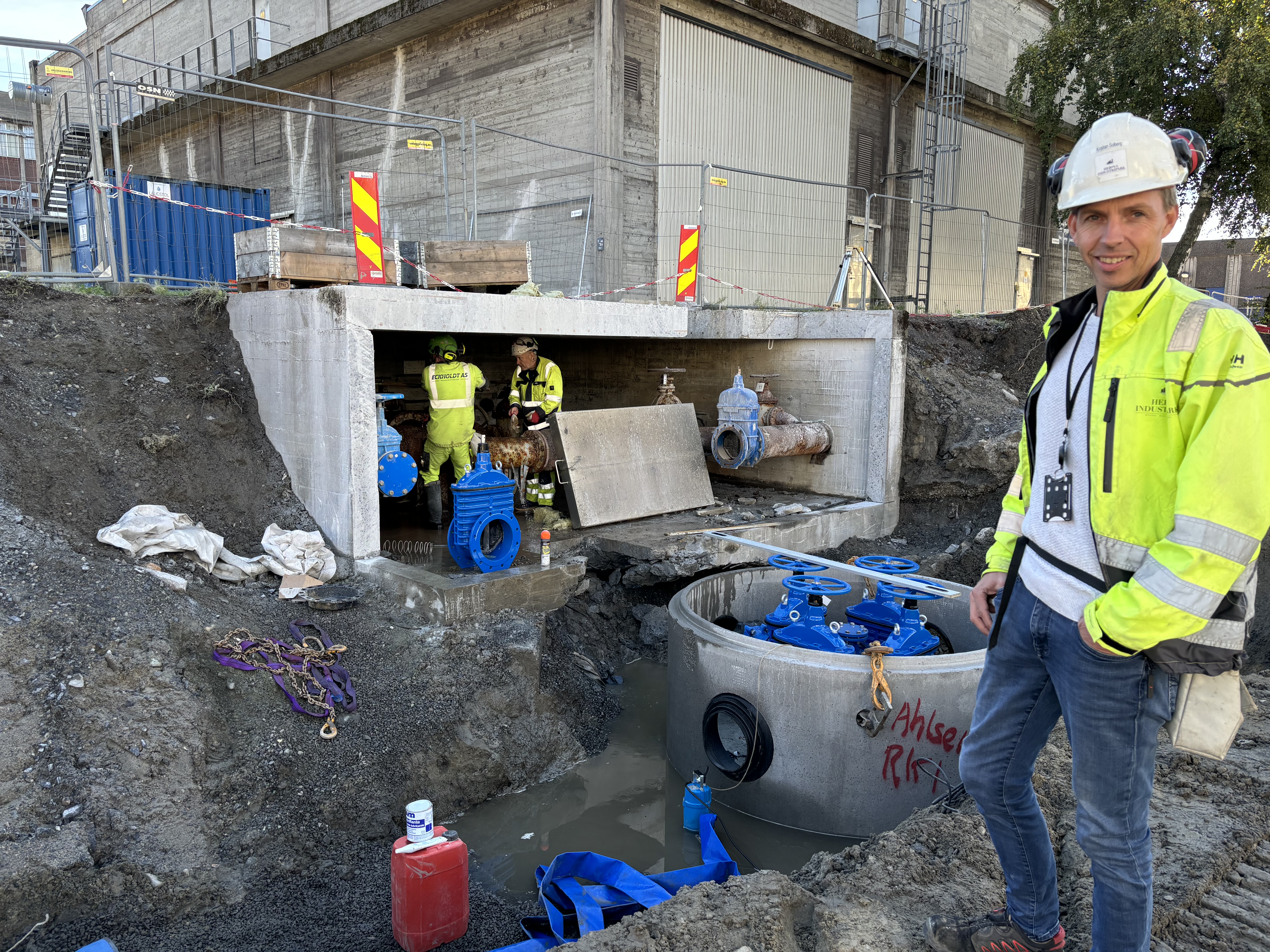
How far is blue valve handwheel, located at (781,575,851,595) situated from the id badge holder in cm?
403

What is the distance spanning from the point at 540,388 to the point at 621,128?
4976 millimetres

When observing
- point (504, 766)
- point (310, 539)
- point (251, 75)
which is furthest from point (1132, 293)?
point (251, 75)

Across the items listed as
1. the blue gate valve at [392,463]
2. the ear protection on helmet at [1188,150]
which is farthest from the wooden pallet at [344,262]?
the ear protection on helmet at [1188,150]

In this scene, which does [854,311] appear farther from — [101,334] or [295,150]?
[295,150]

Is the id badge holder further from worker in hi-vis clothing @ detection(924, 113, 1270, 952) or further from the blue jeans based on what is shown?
the blue jeans

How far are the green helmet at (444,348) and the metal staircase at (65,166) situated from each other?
8.70 meters

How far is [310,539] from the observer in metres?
6.61

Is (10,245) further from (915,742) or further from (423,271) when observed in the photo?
(915,742)

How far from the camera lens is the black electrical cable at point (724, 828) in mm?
5246

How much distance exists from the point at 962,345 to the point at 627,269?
16.6ft

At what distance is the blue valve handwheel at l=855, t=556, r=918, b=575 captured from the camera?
696cm

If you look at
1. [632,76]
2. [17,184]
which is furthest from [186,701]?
[17,184]

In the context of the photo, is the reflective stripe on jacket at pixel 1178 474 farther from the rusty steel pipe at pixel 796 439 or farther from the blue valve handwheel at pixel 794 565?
the rusty steel pipe at pixel 796 439

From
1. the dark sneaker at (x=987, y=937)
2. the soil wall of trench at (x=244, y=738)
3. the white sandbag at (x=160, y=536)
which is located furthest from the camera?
the white sandbag at (x=160, y=536)
